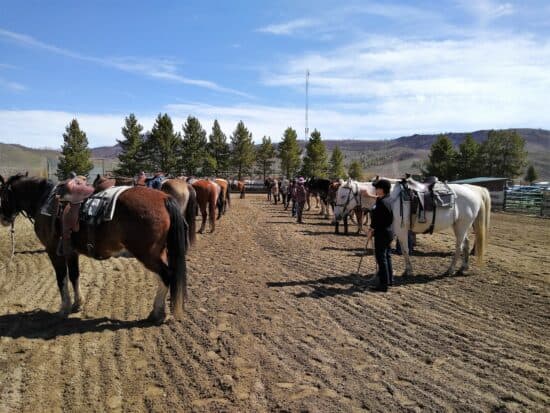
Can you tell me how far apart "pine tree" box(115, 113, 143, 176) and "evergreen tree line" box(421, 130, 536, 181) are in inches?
1537

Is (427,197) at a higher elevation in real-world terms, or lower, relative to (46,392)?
higher

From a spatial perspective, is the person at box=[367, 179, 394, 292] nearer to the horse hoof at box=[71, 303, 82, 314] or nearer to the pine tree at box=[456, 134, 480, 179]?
the horse hoof at box=[71, 303, 82, 314]

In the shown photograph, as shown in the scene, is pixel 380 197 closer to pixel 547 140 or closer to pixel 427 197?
pixel 427 197

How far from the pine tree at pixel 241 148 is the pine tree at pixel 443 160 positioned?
83.1ft

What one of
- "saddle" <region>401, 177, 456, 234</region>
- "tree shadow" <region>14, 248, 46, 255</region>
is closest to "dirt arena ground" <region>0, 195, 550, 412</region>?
"tree shadow" <region>14, 248, 46, 255</region>

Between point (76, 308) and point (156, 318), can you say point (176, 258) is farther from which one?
point (76, 308)

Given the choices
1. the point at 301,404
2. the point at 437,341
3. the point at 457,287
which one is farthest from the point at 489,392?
the point at 457,287

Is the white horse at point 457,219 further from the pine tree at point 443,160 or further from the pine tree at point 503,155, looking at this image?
the pine tree at point 503,155

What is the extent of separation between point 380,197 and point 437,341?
2.91 meters

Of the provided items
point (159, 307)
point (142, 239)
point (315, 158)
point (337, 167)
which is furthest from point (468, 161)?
point (142, 239)

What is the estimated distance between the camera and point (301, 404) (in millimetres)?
3314

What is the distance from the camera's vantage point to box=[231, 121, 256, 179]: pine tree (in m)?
57.0

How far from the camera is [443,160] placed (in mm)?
49250

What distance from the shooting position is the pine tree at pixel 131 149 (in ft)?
170
